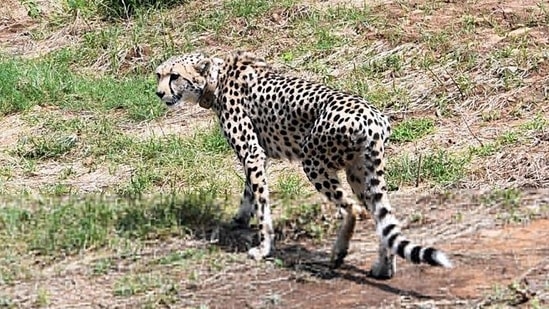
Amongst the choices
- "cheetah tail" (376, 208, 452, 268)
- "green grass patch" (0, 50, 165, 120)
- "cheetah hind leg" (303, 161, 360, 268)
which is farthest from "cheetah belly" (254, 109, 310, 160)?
"green grass patch" (0, 50, 165, 120)

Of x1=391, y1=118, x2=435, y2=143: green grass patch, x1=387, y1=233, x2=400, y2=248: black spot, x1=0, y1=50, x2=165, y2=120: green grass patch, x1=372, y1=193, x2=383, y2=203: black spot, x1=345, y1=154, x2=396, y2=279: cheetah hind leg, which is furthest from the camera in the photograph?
x1=0, y1=50, x2=165, y2=120: green grass patch

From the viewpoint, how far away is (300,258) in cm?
619

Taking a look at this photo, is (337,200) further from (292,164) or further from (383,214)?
(292,164)

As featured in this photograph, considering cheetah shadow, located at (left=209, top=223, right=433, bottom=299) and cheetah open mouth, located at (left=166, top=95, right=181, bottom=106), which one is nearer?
cheetah shadow, located at (left=209, top=223, right=433, bottom=299)

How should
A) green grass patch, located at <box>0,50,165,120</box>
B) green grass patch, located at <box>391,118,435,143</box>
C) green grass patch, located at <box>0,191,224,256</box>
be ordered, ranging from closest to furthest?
green grass patch, located at <box>0,191,224,256</box> → green grass patch, located at <box>391,118,435,143</box> → green grass patch, located at <box>0,50,165,120</box>

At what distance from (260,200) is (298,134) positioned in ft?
1.50

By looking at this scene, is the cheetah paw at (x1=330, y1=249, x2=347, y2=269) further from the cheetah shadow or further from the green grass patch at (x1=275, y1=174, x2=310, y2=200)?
the green grass patch at (x1=275, y1=174, x2=310, y2=200)

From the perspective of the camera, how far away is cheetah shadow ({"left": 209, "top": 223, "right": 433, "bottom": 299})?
5.68 meters

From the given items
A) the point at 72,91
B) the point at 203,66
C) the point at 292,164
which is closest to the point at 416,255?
the point at 203,66

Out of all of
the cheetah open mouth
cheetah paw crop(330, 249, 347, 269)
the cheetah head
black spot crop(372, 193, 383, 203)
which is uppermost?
the cheetah head

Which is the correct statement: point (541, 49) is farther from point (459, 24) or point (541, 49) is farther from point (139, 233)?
point (139, 233)

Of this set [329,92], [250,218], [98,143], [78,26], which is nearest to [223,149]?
[98,143]

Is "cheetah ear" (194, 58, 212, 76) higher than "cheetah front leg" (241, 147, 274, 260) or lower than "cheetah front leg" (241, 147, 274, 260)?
higher

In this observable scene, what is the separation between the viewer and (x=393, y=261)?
223 inches
